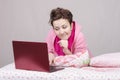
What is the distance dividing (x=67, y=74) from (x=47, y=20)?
1241 mm

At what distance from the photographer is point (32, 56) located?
128 centimetres

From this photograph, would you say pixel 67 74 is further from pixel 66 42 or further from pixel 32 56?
pixel 66 42

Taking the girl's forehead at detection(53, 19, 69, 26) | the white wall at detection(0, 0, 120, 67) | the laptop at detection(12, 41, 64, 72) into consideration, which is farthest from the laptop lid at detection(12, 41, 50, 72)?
the white wall at detection(0, 0, 120, 67)

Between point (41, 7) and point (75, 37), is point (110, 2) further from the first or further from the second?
point (75, 37)

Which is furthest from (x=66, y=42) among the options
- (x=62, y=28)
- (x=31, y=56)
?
(x=31, y=56)

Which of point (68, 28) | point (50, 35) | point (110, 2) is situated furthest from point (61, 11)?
point (110, 2)

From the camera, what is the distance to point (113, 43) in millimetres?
2299

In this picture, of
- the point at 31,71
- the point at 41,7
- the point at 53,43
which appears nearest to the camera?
the point at 31,71

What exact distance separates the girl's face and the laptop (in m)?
0.21

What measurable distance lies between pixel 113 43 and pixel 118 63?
3.04ft

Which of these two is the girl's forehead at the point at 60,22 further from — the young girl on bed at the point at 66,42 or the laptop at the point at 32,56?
the laptop at the point at 32,56

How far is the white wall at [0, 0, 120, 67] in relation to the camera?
2281 mm

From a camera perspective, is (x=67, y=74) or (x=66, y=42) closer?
(x=67, y=74)

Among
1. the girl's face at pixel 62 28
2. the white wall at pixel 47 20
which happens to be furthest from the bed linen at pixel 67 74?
the white wall at pixel 47 20
